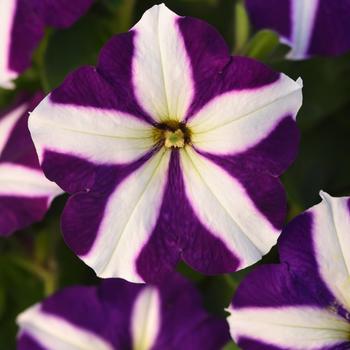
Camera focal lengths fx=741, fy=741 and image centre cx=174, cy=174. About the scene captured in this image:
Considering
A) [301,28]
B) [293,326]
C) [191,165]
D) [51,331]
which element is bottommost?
[51,331]

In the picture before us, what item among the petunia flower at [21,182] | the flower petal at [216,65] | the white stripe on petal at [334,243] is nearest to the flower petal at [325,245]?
the white stripe on petal at [334,243]

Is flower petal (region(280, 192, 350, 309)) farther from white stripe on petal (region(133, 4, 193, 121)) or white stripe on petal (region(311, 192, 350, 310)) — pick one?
white stripe on petal (region(133, 4, 193, 121))

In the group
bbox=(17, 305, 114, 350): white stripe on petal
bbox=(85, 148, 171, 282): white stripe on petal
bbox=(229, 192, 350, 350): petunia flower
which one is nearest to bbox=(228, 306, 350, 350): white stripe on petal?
bbox=(229, 192, 350, 350): petunia flower

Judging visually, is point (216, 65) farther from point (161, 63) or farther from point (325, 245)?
point (325, 245)

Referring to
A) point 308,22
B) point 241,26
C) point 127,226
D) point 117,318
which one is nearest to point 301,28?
point 308,22

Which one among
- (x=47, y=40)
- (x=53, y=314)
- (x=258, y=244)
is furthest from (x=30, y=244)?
(x=258, y=244)

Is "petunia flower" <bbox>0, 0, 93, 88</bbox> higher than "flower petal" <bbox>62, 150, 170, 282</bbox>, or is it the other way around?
"petunia flower" <bbox>0, 0, 93, 88</bbox>

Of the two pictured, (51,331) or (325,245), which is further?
(51,331)

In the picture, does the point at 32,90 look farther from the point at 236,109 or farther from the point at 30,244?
the point at 236,109

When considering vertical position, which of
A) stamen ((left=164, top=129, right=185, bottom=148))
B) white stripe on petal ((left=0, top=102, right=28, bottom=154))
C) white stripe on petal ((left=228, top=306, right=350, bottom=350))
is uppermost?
stamen ((left=164, top=129, right=185, bottom=148))
